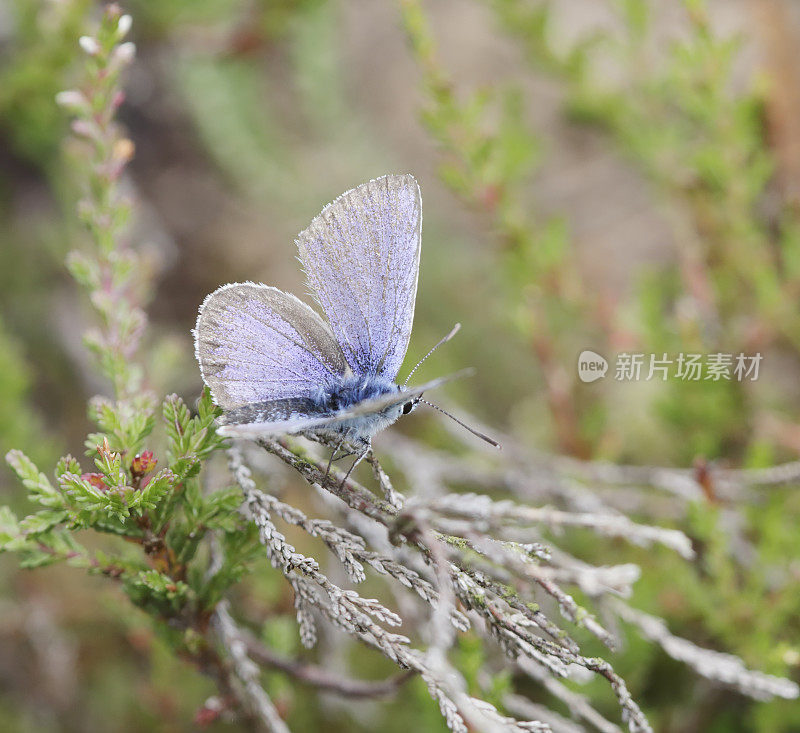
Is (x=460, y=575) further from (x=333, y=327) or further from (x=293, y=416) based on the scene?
(x=333, y=327)

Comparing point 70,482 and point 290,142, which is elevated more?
point 290,142

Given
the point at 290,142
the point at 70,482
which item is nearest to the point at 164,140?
the point at 290,142

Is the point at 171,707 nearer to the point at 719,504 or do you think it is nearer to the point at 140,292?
the point at 140,292

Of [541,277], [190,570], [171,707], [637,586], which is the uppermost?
[541,277]

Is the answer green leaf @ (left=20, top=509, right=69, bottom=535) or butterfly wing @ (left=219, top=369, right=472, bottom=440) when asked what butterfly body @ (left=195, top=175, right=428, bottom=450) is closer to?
butterfly wing @ (left=219, top=369, right=472, bottom=440)

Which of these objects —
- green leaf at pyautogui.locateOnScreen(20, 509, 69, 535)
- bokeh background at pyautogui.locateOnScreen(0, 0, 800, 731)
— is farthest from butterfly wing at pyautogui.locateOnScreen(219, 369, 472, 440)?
bokeh background at pyautogui.locateOnScreen(0, 0, 800, 731)

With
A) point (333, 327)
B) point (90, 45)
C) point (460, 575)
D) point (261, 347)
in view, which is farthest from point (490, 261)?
point (460, 575)
